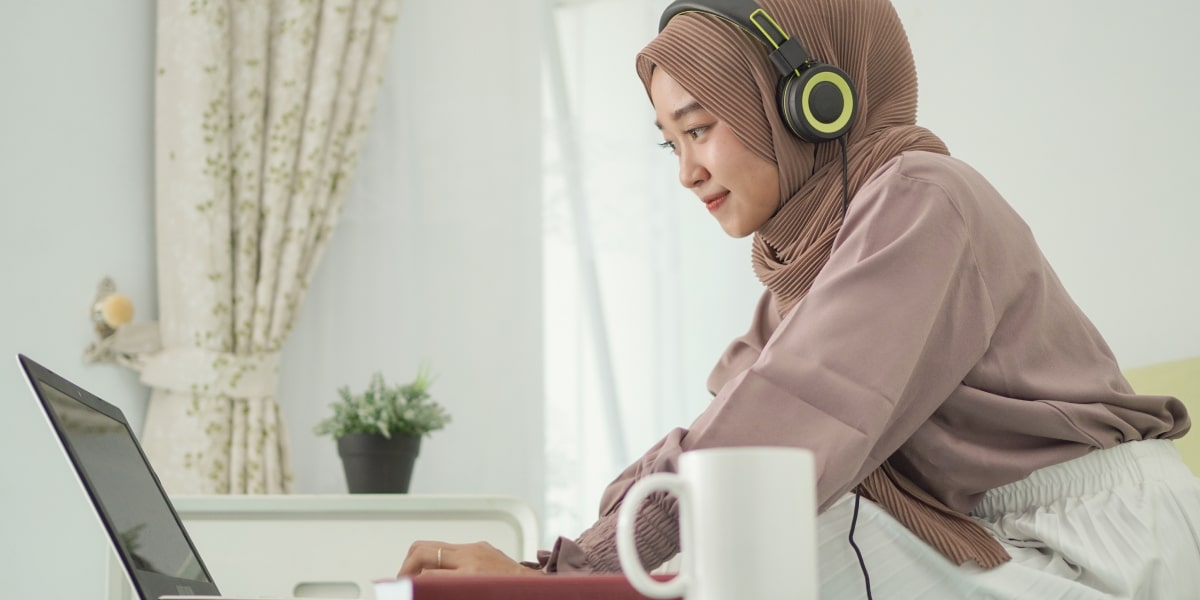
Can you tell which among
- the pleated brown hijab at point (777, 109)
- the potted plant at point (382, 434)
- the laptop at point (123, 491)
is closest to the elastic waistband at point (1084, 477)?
the pleated brown hijab at point (777, 109)

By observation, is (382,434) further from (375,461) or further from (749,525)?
(749,525)

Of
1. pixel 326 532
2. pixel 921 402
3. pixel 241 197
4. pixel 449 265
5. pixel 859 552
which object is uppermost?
pixel 241 197

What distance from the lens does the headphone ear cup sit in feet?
3.68

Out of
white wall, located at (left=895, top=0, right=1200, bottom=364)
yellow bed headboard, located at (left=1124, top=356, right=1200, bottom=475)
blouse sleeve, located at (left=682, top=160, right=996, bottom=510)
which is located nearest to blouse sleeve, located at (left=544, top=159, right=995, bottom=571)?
blouse sleeve, located at (left=682, top=160, right=996, bottom=510)

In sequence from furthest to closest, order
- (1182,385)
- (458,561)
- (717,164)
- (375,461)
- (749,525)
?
(375,461) → (1182,385) → (717,164) → (458,561) → (749,525)

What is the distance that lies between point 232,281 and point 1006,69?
1601 mm

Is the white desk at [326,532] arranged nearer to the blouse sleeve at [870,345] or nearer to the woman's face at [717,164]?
the woman's face at [717,164]

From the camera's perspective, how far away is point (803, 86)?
3.68 ft

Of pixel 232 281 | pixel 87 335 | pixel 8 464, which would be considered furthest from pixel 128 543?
pixel 232 281

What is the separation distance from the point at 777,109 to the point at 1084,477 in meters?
0.48

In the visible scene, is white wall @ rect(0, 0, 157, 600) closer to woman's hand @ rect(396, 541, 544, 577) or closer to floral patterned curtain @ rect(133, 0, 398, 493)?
floral patterned curtain @ rect(133, 0, 398, 493)

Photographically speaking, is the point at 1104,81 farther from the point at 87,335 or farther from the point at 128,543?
the point at 87,335

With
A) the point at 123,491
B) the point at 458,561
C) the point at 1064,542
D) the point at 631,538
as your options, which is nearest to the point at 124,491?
the point at 123,491

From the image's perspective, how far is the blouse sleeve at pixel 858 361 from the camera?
815 mm
